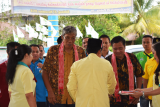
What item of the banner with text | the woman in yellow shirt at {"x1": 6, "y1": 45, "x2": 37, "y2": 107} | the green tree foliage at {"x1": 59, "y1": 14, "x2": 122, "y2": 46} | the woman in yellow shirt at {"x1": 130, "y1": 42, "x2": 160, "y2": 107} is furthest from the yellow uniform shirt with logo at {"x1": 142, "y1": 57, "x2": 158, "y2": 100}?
the green tree foliage at {"x1": 59, "y1": 14, "x2": 122, "y2": 46}

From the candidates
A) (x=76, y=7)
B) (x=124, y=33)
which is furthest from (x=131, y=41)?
(x=76, y=7)

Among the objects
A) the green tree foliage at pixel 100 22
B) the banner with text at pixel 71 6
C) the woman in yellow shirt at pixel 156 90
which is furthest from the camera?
the green tree foliage at pixel 100 22

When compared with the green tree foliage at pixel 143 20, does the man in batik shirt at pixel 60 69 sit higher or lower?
lower

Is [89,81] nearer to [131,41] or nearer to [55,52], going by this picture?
[55,52]

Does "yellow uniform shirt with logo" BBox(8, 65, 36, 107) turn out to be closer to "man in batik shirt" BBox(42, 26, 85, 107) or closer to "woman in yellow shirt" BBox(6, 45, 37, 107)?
"woman in yellow shirt" BBox(6, 45, 37, 107)

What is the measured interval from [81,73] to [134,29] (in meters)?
22.7

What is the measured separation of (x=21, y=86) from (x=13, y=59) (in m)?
0.38

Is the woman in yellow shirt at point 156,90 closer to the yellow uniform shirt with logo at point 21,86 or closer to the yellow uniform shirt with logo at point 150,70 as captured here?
the yellow uniform shirt with logo at point 150,70

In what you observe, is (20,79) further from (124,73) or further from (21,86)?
(124,73)

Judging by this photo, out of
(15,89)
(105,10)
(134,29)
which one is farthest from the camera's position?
(134,29)

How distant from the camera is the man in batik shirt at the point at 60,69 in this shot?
3305 mm

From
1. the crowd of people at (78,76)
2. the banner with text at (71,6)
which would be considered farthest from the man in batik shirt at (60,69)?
the banner with text at (71,6)

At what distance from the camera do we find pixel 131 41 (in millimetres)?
28172

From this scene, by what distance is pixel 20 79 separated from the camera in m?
2.82
